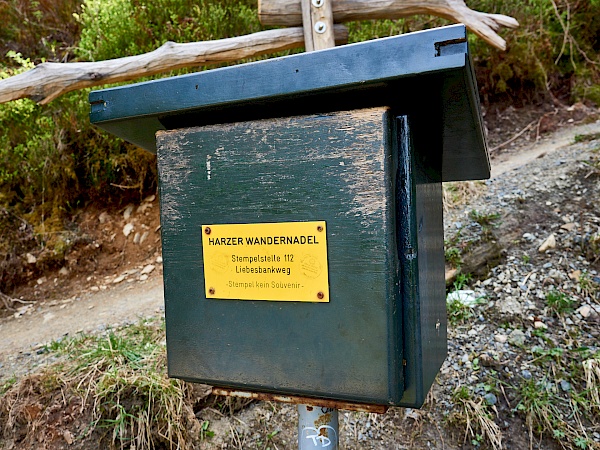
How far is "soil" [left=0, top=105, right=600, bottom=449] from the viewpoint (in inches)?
85.7

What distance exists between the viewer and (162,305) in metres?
3.19

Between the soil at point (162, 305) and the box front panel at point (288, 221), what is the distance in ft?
4.41

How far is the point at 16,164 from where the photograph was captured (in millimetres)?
4398

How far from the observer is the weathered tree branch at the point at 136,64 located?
8.59 ft

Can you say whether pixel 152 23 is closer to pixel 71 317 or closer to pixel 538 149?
pixel 71 317

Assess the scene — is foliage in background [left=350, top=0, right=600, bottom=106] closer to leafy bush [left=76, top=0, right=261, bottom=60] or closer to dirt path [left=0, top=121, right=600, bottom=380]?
dirt path [left=0, top=121, right=600, bottom=380]

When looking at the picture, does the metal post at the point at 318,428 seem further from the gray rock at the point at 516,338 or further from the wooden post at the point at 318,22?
the wooden post at the point at 318,22

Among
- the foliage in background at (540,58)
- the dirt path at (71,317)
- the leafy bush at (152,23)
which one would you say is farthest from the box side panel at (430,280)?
A: the foliage in background at (540,58)

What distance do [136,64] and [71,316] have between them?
182 cm

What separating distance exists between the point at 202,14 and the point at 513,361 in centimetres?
362

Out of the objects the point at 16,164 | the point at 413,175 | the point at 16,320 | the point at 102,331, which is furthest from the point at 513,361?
the point at 16,164

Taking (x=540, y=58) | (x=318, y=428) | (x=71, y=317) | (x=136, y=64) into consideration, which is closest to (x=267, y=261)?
(x=318, y=428)

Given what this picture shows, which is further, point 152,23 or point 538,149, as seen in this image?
point 538,149

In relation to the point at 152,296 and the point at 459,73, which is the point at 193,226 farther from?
the point at 152,296
